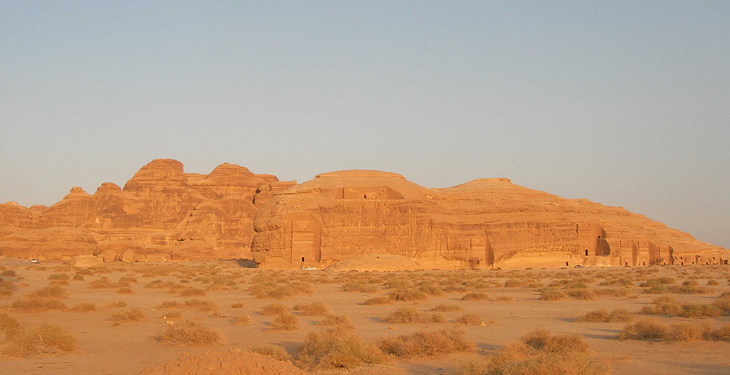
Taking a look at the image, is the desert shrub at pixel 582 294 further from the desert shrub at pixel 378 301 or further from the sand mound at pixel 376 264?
the sand mound at pixel 376 264

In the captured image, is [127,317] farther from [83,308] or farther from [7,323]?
[83,308]

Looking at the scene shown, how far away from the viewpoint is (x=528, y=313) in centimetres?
1609

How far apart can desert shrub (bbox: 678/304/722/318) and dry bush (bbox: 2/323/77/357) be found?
1358 centimetres

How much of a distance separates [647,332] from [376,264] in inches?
1164

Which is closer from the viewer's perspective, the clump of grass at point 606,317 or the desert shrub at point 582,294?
the clump of grass at point 606,317

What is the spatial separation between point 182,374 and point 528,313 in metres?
12.2

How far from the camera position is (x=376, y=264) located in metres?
40.1

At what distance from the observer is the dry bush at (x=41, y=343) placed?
9609mm

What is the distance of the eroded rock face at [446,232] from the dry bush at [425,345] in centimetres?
3330

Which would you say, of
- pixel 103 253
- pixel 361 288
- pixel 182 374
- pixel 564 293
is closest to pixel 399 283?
pixel 361 288

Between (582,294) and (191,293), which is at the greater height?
(582,294)

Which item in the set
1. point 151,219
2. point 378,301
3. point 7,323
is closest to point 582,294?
point 378,301

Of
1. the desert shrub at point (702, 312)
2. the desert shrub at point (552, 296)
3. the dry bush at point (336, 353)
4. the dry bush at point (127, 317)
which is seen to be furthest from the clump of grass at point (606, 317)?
the dry bush at point (127, 317)

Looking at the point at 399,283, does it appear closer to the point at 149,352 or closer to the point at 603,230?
the point at 149,352
